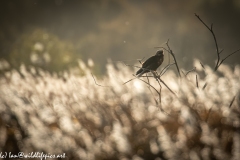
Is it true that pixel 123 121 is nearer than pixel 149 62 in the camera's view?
No

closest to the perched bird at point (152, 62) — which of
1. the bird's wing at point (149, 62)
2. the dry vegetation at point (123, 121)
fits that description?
the bird's wing at point (149, 62)

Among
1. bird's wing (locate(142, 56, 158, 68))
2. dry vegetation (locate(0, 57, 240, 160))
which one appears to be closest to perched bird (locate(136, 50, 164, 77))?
bird's wing (locate(142, 56, 158, 68))

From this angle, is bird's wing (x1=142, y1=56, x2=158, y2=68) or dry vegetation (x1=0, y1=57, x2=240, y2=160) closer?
dry vegetation (x1=0, y1=57, x2=240, y2=160)

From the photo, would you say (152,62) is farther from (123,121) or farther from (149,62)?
(123,121)

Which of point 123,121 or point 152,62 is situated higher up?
point 152,62

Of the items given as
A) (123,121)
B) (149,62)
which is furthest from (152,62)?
(123,121)

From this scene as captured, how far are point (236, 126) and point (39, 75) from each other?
406 centimetres

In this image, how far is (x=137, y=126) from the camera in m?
2.89

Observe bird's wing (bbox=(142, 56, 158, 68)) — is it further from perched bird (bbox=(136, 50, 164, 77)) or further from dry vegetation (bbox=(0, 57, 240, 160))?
dry vegetation (bbox=(0, 57, 240, 160))

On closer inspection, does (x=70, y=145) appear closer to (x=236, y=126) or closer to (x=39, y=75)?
(x=236, y=126)

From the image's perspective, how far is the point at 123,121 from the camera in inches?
119

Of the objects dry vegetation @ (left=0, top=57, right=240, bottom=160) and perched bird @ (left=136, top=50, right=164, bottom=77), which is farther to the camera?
perched bird @ (left=136, top=50, right=164, bottom=77)

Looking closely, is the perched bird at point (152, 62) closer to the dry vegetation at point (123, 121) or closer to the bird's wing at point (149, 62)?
the bird's wing at point (149, 62)

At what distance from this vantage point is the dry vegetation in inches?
90.2
